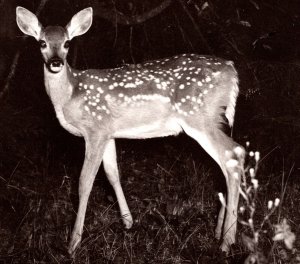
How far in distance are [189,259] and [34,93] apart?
432cm

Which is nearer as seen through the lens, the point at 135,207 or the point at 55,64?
the point at 55,64

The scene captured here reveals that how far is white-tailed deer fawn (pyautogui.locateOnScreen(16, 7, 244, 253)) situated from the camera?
18.4ft

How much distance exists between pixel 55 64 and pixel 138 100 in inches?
37.6

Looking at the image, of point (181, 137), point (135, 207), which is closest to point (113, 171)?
point (135, 207)

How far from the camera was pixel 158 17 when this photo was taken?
7.52 metres

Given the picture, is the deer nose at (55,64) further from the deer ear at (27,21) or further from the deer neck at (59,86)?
the deer ear at (27,21)

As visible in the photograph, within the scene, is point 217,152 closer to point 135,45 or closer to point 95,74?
point 95,74

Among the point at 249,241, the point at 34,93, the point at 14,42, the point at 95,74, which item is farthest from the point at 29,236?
the point at 34,93

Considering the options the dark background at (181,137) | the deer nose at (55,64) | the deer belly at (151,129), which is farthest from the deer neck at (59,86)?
the dark background at (181,137)

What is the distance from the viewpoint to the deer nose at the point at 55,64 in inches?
207

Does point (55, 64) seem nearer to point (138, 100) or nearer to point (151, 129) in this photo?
point (138, 100)

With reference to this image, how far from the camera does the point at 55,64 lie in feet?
17.2

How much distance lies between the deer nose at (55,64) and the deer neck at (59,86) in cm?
31

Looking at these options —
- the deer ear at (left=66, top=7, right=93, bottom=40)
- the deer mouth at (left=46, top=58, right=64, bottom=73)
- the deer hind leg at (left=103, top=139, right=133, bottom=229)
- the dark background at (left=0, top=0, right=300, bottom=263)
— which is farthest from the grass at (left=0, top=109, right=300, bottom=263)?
the deer ear at (left=66, top=7, right=93, bottom=40)
